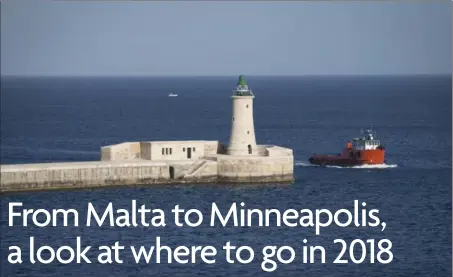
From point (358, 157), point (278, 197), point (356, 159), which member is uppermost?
point (358, 157)

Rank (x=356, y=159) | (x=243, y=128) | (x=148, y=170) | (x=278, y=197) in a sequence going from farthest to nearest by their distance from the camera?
1. (x=356, y=159)
2. (x=243, y=128)
3. (x=148, y=170)
4. (x=278, y=197)

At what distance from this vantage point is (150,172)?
74.3 m

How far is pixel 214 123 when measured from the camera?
137875 mm

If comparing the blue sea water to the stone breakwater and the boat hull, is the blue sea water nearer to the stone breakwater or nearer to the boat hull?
the stone breakwater

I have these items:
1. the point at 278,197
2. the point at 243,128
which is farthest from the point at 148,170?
the point at 278,197

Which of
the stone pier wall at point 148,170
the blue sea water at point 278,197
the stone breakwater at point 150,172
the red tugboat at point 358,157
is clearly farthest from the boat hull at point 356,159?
the stone breakwater at point 150,172

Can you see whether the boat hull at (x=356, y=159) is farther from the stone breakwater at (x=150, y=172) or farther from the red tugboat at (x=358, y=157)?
the stone breakwater at (x=150, y=172)

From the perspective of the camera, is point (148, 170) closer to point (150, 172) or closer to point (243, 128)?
point (150, 172)

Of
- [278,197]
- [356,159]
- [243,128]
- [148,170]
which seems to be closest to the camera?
[278,197]

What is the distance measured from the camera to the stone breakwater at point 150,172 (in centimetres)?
7131

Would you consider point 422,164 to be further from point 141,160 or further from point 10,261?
point 10,261

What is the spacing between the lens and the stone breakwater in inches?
2808

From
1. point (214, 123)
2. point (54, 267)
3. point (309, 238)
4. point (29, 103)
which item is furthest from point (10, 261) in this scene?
point (29, 103)

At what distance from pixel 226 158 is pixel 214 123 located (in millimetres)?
62631
